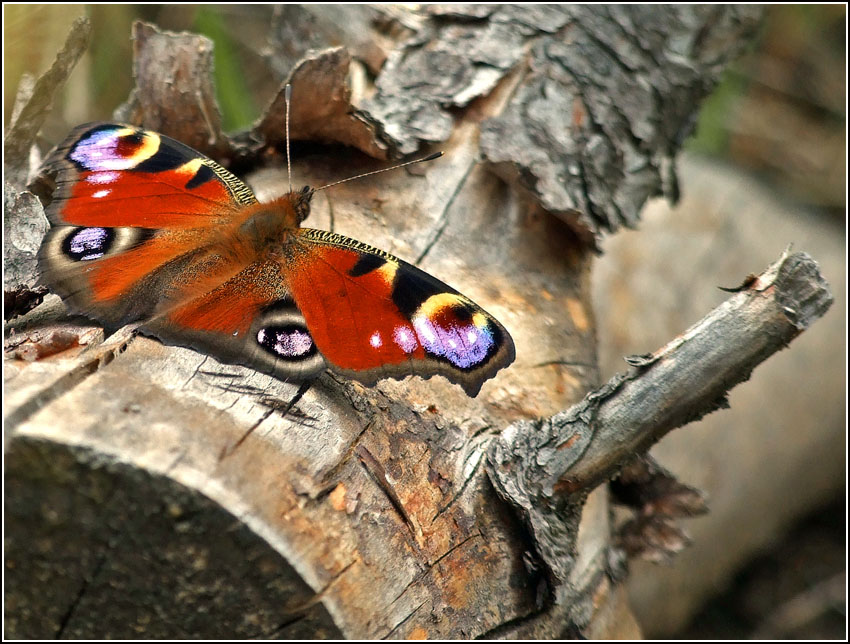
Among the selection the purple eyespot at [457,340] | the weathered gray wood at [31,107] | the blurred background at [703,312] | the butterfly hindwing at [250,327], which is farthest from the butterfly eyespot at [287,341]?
the blurred background at [703,312]

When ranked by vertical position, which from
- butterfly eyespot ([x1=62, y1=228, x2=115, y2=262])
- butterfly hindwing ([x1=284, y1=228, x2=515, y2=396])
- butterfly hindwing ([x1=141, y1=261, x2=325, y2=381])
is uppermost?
butterfly hindwing ([x1=284, y1=228, x2=515, y2=396])

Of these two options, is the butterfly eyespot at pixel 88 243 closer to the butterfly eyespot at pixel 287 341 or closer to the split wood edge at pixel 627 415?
the butterfly eyespot at pixel 287 341

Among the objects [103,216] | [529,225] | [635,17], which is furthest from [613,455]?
[635,17]

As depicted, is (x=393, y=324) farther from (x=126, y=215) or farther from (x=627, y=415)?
(x=126, y=215)

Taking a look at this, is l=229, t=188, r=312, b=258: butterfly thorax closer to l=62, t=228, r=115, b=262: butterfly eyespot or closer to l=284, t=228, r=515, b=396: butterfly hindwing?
l=284, t=228, r=515, b=396: butterfly hindwing

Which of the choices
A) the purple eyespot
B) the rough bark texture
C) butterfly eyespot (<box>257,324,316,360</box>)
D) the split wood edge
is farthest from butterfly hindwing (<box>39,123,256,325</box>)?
the rough bark texture

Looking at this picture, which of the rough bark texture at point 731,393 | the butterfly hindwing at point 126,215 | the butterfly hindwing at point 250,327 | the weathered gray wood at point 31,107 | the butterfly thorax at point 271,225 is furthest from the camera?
the rough bark texture at point 731,393

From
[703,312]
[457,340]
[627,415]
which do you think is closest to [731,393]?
[703,312]
